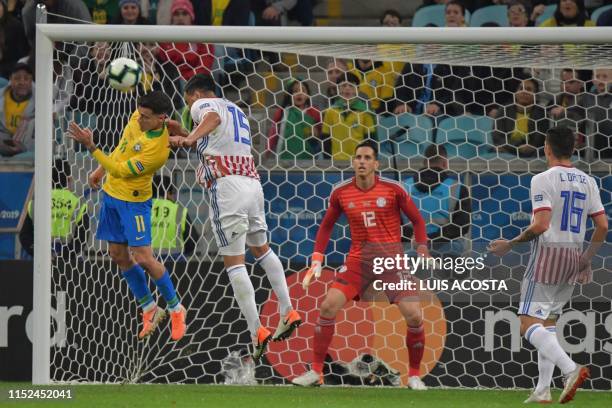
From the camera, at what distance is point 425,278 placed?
866cm

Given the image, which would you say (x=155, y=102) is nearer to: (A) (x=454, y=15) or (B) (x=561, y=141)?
(B) (x=561, y=141)

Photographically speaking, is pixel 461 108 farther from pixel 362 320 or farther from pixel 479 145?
pixel 362 320

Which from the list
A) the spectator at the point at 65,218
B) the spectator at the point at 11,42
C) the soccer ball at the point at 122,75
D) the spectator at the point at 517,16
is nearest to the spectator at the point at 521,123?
the spectator at the point at 517,16

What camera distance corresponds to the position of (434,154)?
9.46 m

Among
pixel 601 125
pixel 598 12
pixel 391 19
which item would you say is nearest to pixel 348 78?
pixel 391 19

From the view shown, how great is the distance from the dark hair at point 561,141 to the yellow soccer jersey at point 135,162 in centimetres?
253

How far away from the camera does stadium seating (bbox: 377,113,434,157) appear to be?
9727mm

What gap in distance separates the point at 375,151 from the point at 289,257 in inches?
51.1

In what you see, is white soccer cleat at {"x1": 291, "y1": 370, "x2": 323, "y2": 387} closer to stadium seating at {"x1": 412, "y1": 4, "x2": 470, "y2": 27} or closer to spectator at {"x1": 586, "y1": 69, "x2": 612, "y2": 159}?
spectator at {"x1": 586, "y1": 69, "x2": 612, "y2": 159}

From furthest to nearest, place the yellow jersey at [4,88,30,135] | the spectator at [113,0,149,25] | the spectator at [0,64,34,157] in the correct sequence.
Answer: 1. the spectator at [113,0,149,25]
2. the yellow jersey at [4,88,30,135]
3. the spectator at [0,64,34,157]

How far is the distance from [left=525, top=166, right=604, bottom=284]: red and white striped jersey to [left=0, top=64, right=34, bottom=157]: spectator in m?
5.18

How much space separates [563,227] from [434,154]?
191 centimetres

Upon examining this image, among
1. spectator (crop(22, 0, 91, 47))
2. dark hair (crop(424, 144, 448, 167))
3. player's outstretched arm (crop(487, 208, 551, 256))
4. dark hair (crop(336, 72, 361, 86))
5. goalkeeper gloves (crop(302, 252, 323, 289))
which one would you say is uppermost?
spectator (crop(22, 0, 91, 47))

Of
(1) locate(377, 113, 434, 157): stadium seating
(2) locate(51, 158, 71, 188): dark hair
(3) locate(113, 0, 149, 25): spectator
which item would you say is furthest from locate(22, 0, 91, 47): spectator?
(1) locate(377, 113, 434, 157): stadium seating
